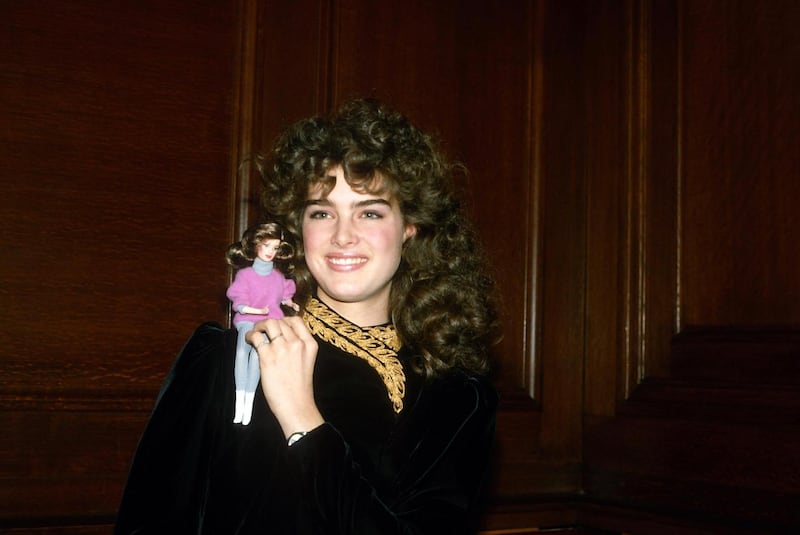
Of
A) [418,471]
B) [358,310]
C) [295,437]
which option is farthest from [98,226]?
[418,471]

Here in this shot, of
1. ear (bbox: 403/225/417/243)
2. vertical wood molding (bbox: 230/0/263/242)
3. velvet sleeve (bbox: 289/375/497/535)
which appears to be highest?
vertical wood molding (bbox: 230/0/263/242)

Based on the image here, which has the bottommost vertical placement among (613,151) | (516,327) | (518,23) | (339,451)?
(339,451)

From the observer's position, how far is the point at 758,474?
2.61 metres

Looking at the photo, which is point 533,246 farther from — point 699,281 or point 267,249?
point 267,249

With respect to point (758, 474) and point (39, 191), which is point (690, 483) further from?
point (39, 191)

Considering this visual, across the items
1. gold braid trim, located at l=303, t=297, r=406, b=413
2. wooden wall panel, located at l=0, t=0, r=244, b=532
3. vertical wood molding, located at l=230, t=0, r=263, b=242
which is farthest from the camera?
vertical wood molding, located at l=230, t=0, r=263, b=242

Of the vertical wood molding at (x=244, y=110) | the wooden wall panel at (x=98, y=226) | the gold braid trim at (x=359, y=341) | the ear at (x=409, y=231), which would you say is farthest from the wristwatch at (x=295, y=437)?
the vertical wood molding at (x=244, y=110)

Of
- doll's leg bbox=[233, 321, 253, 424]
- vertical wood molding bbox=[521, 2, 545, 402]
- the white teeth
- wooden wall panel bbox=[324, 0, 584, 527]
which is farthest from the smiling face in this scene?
vertical wood molding bbox=[521, 2, 545, 402]

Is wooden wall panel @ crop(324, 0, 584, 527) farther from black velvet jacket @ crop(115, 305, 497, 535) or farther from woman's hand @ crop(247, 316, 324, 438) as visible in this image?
woman's hand @ crop(247, 316, 324, 438)

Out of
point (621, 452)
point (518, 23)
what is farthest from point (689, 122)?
point (621, 452)

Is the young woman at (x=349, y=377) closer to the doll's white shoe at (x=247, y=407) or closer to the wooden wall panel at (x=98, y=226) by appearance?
the doll's white shoe at (x=247, y=407)

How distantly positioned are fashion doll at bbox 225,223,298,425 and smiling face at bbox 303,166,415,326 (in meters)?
0.15

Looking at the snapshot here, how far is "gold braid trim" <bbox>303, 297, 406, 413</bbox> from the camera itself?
2105 mm

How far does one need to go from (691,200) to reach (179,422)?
1588 mm
